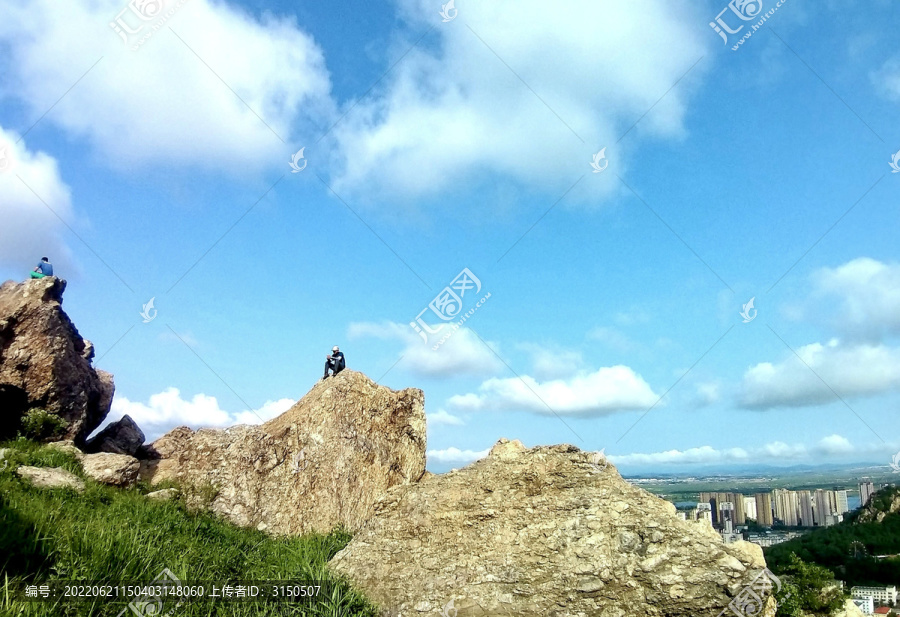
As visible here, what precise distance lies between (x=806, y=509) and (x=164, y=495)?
7186 inches

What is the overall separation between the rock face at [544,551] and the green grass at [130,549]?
42.1 inches

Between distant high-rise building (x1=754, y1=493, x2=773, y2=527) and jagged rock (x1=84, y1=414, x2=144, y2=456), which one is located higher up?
distant high-rise building (x1=754, y1=493, x2=773, y2=527)

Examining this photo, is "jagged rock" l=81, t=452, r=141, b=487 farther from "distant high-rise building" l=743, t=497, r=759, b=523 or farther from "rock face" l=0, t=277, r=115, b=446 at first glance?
"distant high-rise building" l=743, t=497, r=759, b=523

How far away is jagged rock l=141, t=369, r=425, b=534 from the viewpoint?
1398cm

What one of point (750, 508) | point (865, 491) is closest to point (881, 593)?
point (750, 508)

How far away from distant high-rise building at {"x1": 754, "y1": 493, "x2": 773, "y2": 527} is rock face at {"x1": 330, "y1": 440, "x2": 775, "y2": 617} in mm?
150078

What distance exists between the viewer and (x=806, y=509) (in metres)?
159

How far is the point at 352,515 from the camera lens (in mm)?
14008

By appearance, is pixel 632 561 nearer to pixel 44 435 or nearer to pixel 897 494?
pixel 44 435

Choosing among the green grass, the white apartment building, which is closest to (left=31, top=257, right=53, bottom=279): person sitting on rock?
the green grass

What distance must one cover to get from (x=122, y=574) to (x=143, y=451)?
29.3ft

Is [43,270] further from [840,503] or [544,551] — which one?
[840,503]

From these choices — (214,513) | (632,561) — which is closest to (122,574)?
(214,513)

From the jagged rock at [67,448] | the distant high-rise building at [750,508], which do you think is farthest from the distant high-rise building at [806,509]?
the jagged rock at [67,448]
